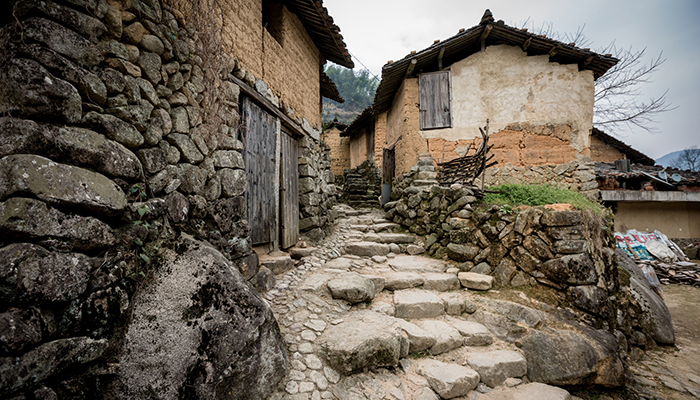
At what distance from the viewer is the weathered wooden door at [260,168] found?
3631 mm

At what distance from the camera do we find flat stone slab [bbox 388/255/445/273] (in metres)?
4.28

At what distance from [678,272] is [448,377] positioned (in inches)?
412

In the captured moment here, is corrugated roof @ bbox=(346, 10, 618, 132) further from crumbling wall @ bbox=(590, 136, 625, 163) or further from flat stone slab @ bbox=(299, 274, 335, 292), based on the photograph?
crumbling wall @ bbox=(590, 136, 625, 163)

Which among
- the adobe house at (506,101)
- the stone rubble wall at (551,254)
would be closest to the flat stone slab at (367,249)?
the stone rubble wall at (551,254)

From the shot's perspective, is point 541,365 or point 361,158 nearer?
point 541,365

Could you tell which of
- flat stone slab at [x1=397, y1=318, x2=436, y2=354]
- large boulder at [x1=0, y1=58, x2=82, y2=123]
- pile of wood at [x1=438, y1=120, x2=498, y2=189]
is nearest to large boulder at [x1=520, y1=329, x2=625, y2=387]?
flat stone slab at [x1=397, y1=318, x2=436, y2=354]

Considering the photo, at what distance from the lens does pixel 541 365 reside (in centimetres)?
279

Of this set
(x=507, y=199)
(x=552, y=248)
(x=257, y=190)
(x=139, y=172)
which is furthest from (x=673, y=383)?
(x=139, y=172)

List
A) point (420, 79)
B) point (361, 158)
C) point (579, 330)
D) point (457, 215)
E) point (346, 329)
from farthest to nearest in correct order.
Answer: point (361, 158), point (420, 79), point (457, 215), point (579, 330), point (346, 329)

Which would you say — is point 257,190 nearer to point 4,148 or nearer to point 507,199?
point 4,148

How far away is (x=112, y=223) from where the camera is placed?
1.68 m

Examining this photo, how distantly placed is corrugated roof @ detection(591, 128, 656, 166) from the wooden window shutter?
9.01 m

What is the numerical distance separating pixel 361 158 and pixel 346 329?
11841 mm

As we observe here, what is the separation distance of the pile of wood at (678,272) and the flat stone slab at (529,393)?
888 centimetres
